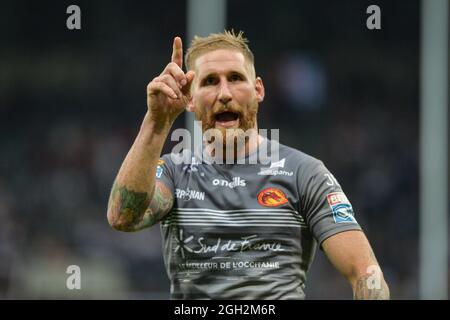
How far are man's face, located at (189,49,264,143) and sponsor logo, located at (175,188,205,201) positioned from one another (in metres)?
0.25

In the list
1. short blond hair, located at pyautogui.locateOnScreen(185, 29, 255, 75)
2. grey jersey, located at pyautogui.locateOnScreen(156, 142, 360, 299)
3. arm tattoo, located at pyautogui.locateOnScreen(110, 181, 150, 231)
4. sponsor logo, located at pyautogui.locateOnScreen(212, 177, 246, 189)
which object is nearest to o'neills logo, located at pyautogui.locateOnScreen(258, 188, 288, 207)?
grey jersey, located at pyautogui.locateOnScreen(156, 142, 360, 299)

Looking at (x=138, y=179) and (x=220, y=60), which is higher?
(x=220, y=60)

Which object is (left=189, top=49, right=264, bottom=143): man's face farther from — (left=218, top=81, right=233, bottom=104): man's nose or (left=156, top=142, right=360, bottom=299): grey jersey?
(left=156, top=142, right=360, bottom=299): grey jersey

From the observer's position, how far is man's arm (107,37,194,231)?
325cm

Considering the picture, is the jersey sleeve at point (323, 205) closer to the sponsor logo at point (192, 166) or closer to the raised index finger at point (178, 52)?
the sponsor logo at point (192, 166)

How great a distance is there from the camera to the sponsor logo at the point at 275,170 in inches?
136

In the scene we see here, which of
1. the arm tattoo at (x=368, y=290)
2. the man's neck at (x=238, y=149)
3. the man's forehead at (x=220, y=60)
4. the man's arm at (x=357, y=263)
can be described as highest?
the man's forehead at (x=220, y=60)

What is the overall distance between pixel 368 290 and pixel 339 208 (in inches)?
12.9

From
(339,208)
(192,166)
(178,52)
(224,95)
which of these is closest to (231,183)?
(192,166)

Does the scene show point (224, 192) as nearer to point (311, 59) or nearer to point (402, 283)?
point (402, 283)

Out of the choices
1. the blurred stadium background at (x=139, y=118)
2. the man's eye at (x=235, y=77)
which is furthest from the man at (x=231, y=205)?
the blurred stadium background at (x=139, y=118)

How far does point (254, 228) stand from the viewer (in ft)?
11.1

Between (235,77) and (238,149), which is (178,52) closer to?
(235,77)
